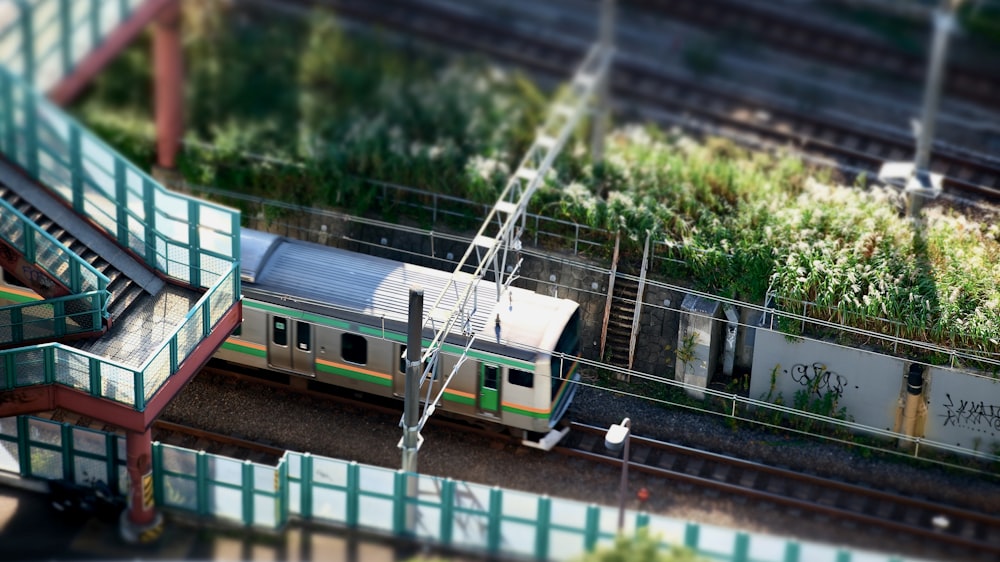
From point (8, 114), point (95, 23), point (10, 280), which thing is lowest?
point (10, 280)

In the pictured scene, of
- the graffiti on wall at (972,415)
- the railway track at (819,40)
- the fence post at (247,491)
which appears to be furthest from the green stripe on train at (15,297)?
the railway track at (819,40)

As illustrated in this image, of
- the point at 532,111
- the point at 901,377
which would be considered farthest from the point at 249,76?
the point at 901,377

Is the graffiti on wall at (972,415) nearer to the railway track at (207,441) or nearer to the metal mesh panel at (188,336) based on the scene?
the railway track at (207,441)

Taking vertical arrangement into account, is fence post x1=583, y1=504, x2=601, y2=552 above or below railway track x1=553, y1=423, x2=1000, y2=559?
above

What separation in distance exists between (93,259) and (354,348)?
618 cm

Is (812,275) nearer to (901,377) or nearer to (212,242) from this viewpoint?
(901,377)

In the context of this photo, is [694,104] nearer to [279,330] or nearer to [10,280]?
[279,330]

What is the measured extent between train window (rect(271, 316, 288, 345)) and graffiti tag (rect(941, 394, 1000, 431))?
14.2 m

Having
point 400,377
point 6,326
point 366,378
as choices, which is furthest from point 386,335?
point 6,326

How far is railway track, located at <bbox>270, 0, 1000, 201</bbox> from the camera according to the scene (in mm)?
39594

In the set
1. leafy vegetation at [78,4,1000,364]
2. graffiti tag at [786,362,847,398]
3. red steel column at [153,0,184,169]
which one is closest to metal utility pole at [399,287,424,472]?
leafy vegetation at [78,4,1000,364]

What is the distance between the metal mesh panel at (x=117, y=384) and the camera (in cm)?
2841

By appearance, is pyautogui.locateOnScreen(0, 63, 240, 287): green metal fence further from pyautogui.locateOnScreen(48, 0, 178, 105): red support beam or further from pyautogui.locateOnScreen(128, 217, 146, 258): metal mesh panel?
pyautogui.locateOnScreen(48, 0, 178, 105): red support beam

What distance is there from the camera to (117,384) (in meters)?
28.6
